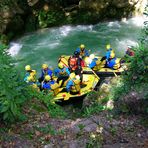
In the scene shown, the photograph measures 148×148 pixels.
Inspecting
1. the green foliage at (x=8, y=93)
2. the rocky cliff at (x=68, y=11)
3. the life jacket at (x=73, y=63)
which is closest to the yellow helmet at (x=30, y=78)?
the life jacket at (x=73, y=63)

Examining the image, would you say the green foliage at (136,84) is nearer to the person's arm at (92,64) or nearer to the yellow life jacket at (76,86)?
the yellow life jacket at (76,86)

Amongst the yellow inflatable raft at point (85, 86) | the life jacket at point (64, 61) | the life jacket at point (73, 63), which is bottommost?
the yellow inflatable raft at point (85, 86)

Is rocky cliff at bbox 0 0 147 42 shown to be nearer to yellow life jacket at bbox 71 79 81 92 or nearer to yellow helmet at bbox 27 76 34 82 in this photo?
yellow helmet at bbox 27 76 34 82

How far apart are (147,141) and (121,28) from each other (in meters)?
14.3

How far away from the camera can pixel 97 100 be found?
10719mm

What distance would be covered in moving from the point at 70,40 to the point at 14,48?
9.86 ft

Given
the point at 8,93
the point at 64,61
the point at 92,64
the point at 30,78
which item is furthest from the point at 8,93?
the point at 64,61

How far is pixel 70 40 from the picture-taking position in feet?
60.3

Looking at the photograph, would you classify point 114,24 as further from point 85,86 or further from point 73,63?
point 85,86

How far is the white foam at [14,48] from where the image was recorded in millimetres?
16930

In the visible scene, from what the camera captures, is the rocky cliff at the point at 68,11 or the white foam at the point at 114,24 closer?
the rocky cliff at the point at 68,11

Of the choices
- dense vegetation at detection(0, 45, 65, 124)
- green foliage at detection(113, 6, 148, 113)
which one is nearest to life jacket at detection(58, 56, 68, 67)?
green foliage at detection(113, 6, 148, 113)

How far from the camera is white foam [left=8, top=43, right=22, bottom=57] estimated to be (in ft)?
55.5

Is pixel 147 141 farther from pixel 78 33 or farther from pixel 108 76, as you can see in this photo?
pixel 78 33
